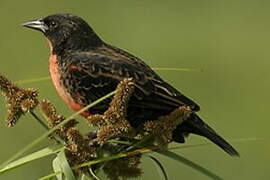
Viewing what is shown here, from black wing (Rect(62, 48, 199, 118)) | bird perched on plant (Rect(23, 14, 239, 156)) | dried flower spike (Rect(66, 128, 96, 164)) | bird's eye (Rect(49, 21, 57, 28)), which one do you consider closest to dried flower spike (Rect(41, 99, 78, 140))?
dried flower spike (Rect(66, 128, 96, 164))

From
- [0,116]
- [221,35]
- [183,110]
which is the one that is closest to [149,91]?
[183,110]

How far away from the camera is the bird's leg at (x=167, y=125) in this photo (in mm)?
4664

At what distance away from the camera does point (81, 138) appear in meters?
4.61

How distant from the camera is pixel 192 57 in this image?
1318cm

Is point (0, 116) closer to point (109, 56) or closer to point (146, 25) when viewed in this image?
point (146, 25)

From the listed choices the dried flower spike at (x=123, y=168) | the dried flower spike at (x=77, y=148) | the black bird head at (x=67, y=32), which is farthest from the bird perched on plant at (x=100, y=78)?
the dried flower spike at (x=77, y=148)

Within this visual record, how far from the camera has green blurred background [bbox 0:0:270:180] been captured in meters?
10.1

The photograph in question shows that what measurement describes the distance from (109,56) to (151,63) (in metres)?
6.89

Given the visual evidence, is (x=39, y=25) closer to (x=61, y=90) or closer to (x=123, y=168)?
(x=61, y=90)

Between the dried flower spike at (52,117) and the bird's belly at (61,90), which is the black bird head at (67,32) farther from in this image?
the dried flower spike at (52,117)

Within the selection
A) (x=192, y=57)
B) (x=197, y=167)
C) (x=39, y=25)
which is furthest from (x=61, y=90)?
(x=192, y=57)

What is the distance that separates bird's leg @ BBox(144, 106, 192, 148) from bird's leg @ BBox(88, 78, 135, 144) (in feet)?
0.42

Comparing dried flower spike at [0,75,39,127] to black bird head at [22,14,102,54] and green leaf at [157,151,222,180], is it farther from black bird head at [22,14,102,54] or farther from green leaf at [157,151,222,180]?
black bird head at [22,14,102,54]

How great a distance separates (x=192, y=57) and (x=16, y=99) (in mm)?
8693
